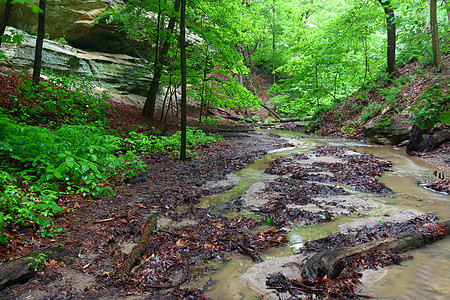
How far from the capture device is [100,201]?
4.45m

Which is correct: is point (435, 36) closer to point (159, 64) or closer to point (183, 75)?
point (183, 75)

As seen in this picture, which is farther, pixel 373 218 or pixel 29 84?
pixel 29 84

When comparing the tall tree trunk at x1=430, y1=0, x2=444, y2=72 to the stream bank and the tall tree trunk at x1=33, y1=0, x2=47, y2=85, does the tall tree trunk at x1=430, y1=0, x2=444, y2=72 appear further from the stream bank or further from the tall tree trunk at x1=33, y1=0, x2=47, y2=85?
the tall tree trunk at x1=33, y1=0, x2=47, y2=85

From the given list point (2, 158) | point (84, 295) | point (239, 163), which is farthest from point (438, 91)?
point (2, 158)

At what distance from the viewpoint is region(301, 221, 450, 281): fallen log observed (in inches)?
90.8

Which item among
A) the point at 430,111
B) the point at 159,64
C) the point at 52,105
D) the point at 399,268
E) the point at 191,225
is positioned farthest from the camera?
the point at 159,64

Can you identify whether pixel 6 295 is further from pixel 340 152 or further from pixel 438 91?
pixel 438 91

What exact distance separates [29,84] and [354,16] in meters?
16.9

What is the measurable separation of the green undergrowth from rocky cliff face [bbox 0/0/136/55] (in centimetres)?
699

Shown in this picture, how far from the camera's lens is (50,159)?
169 inches

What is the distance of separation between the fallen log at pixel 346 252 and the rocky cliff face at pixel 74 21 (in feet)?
Answer: 49.7

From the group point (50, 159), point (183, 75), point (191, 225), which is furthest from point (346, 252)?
point (183, 75)

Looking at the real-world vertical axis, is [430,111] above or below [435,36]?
below

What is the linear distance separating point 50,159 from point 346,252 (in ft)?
15.6
